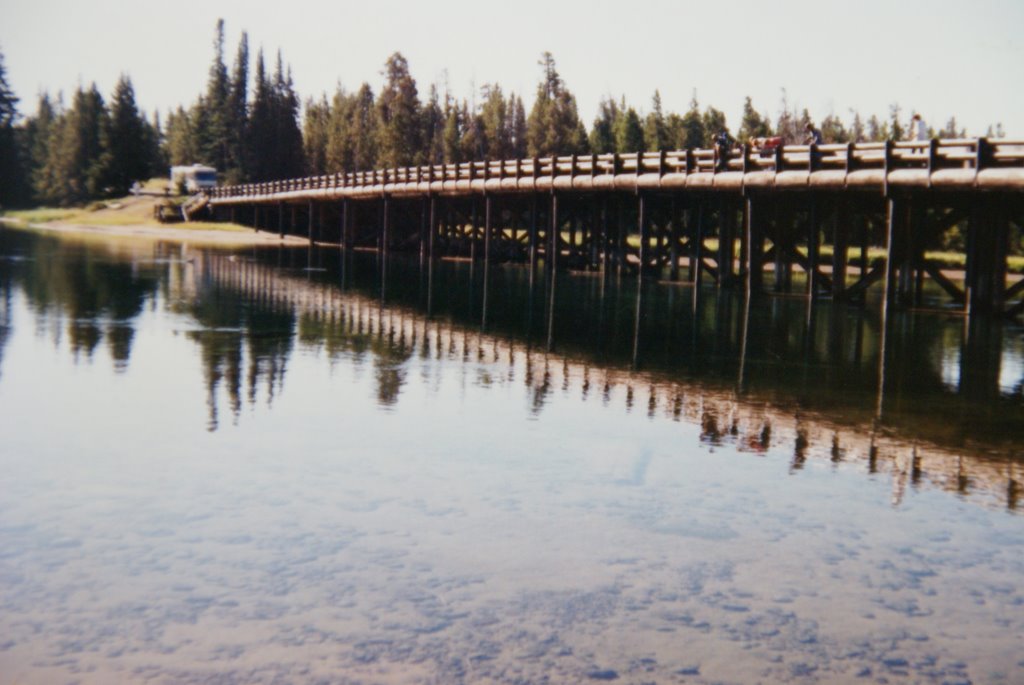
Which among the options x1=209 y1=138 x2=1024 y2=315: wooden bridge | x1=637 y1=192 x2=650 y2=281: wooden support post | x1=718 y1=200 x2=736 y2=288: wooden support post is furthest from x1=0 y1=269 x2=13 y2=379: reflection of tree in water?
x1=718 y1=200 x2=736 y2=288: wooden support post

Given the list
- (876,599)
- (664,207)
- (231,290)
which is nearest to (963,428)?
(876,599)

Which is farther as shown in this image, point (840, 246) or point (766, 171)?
point (840, 246)

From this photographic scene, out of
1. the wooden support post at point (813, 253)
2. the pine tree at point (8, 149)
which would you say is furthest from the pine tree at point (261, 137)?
the wooden support post at point (813, 253)

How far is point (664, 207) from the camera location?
42.4 metres

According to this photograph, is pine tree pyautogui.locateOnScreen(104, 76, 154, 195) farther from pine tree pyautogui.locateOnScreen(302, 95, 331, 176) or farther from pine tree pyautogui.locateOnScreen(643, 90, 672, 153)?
pine tree pyautogui.locateOnScreen(643, 90, 672, 153)

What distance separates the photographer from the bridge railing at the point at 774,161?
83.4 ft

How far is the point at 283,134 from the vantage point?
400 feet

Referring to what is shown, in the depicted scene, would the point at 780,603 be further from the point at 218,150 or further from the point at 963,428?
the point at 218,150

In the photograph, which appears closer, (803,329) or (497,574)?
(497,574)

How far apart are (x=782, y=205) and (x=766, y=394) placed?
1870 centimetres

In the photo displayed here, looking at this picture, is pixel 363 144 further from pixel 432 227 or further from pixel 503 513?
pixel 503 513

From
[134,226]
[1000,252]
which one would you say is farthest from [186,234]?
[1000,252]

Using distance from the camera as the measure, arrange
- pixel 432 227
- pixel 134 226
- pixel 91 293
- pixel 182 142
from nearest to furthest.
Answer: pixel 91 293
pixel 432 227
pixel 134 226
pixel 182 142

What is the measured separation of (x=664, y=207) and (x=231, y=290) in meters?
16.5
